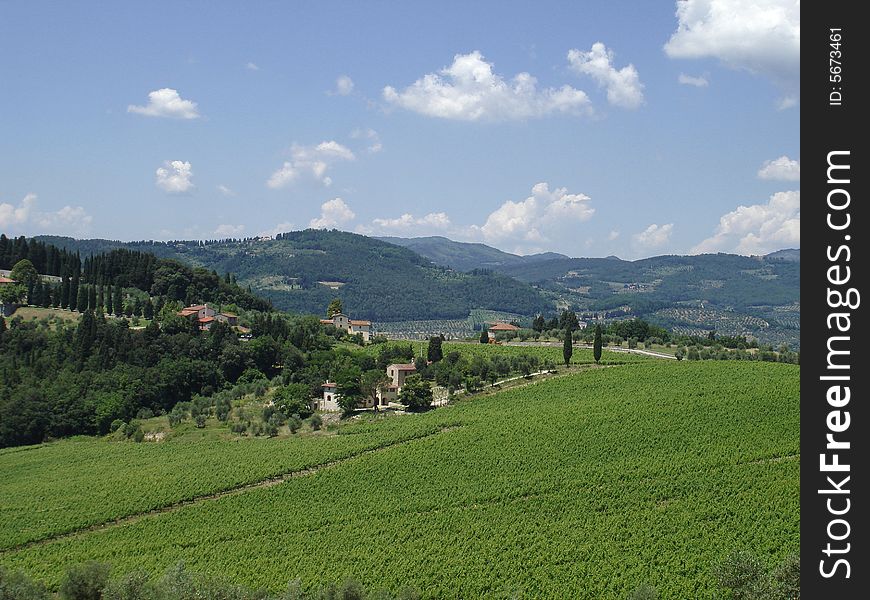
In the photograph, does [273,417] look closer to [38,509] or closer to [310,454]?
[310,454]

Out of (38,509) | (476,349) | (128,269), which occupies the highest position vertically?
(128,269)

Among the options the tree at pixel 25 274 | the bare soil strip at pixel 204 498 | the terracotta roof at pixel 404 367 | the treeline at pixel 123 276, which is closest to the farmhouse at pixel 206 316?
the treeline at pixel 123 276

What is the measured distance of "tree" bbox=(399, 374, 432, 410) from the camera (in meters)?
66.6

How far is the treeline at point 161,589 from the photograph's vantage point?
29.5 meters

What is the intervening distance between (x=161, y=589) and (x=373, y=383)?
131 ft

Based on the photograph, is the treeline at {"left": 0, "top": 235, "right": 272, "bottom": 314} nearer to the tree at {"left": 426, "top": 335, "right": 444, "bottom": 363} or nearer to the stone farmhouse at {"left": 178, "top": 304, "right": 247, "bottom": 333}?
the stone farmhouse at {"left": 178, "top": 304, "right": 247, "bottom": 333}

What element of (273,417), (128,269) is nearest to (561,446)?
(273,417)

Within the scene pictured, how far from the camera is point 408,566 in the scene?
3522cm

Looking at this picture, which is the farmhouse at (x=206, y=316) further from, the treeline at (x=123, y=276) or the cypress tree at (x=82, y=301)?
the cypress tree at (x=82, y=301)

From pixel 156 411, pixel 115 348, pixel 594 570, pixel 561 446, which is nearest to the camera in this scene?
pixel 594 570

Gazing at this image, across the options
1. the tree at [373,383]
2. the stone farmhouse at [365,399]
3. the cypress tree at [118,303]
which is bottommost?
the stone farmhouse at [365,399]

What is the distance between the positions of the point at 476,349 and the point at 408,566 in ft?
176

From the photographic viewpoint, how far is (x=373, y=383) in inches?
2714

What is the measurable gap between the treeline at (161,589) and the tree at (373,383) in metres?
35.6
